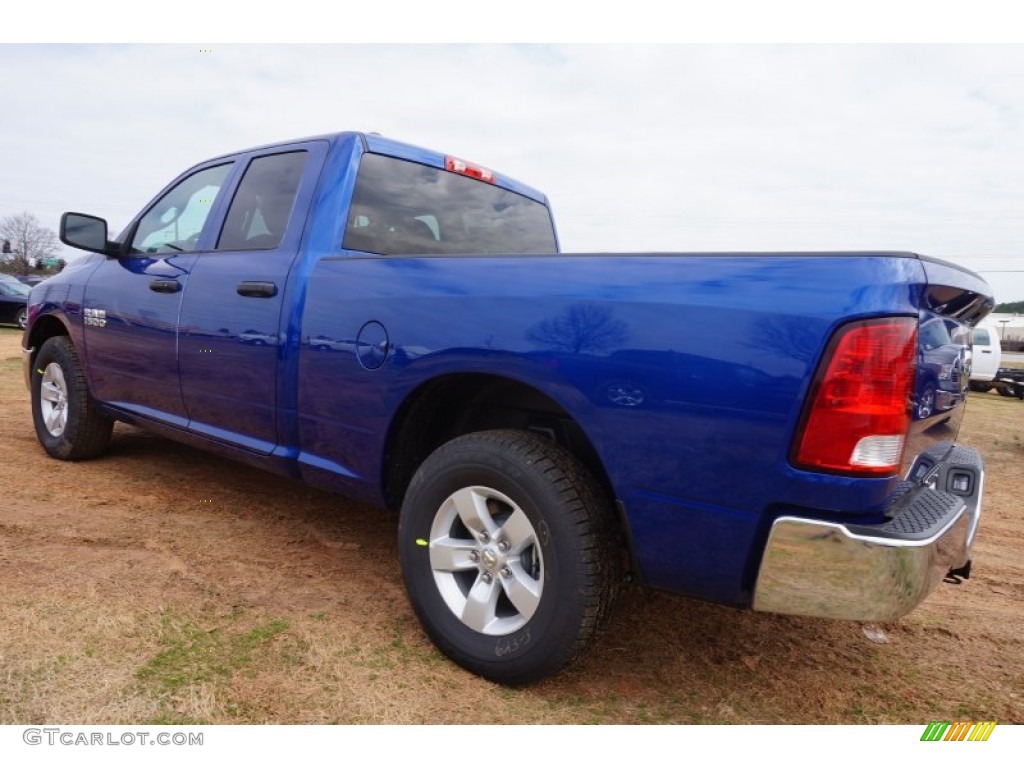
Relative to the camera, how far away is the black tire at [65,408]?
441 centimetres

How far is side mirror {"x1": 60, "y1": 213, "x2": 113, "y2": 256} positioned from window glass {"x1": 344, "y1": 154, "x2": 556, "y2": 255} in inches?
72.1

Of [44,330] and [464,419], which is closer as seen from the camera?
[464,419]

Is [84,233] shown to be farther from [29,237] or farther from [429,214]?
[29,237]

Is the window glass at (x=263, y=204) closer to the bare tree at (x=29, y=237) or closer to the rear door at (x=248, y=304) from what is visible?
the rear door at (x=248, y=304)

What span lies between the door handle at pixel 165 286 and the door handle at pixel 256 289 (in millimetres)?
584

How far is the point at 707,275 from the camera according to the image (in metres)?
1.94

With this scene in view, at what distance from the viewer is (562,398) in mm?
2146

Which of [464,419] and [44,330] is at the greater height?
[44,330]

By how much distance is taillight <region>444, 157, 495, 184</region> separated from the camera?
3.63 metres

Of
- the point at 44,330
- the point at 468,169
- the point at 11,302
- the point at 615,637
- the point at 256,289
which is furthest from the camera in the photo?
the point at 11,302

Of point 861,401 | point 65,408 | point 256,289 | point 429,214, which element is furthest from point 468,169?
point 65,408

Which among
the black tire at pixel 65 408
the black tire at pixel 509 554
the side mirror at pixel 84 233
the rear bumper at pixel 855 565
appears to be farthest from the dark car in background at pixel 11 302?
the rear bumper at pixel 855 565

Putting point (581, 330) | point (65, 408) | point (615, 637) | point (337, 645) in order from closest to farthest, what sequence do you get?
point (581, 330)
point (337, 645)
point (615, 637)
point (65, 408)

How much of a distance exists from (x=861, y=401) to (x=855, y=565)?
1.32 ft
